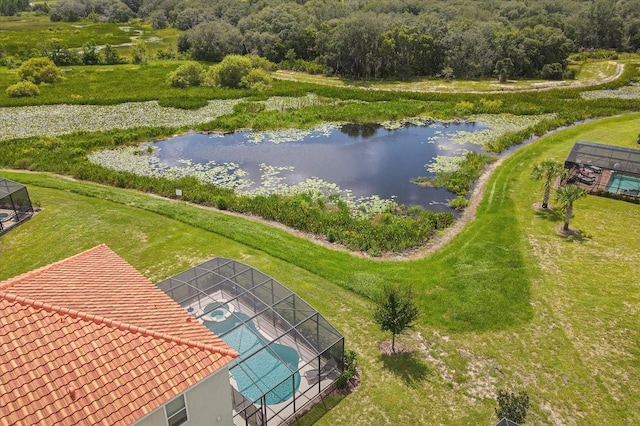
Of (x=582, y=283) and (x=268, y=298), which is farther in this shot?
(x=582, y=283)

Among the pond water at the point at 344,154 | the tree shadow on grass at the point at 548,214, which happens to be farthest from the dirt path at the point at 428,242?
the tree shadow on grass at the point at 548,214

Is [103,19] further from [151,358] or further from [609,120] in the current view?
[151,358]

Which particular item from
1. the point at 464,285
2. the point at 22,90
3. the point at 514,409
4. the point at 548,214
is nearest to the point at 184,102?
the point at 22,90

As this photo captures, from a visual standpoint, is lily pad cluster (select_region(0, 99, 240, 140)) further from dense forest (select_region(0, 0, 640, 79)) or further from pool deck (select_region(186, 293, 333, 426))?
pool deck (select_region(186, 293, 333, 426))

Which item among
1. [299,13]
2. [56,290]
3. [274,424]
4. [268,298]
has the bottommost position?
[274,424]

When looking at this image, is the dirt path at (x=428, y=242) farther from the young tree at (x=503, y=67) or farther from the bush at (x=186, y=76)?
the young tree at (x=503, y=67)

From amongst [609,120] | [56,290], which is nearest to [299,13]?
[609,120]
